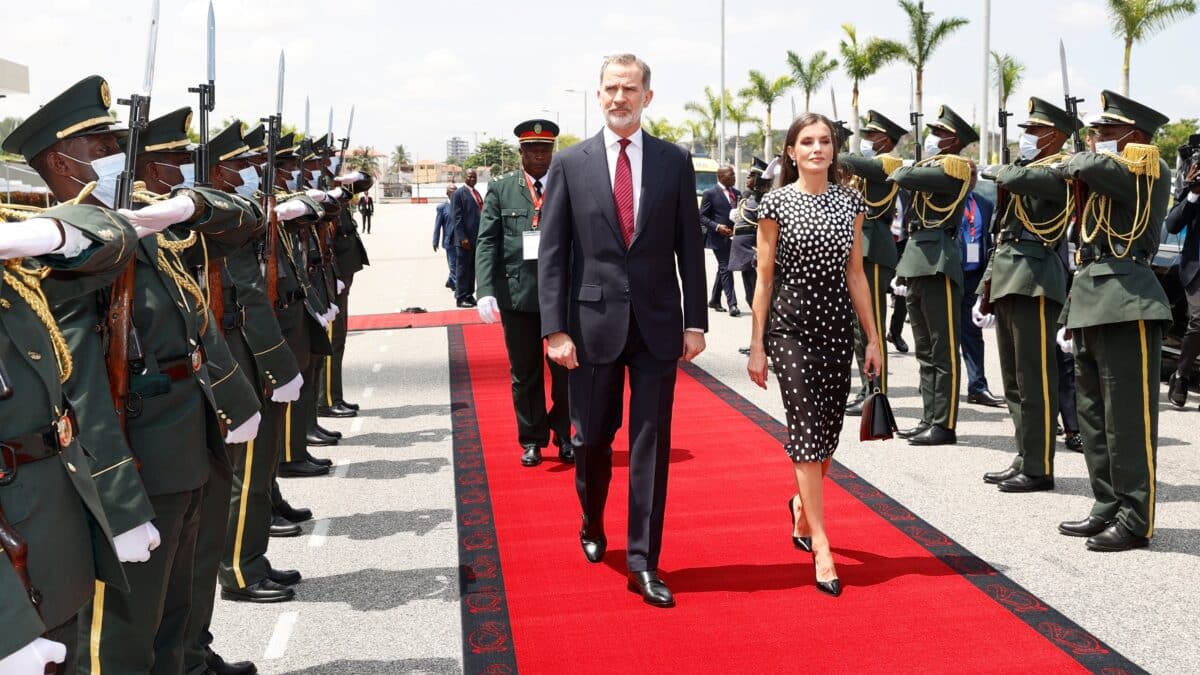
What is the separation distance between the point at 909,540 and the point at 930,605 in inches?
33.6

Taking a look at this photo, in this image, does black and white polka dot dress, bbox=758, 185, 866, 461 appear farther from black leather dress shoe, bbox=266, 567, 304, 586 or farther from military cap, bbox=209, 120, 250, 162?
military cap, bbox=209, 120, 250, 162

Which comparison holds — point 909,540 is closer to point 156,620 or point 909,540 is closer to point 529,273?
point 529,273

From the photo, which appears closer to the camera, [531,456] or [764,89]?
[531,456]

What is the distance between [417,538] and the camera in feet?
18.2

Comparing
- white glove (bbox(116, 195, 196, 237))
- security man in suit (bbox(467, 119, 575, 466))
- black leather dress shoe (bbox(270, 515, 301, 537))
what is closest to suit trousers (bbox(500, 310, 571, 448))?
security man in suit (bbox(467, 119, 575, 466))

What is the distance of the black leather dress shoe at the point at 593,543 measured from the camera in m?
5.08

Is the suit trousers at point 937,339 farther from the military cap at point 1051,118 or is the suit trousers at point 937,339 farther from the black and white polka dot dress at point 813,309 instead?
the black and white polka dot dress at point 813,309

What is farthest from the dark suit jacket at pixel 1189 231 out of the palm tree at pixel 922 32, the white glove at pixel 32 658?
the palm tree at pixel 922 32

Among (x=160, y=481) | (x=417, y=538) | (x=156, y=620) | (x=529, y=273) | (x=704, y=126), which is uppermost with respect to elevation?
(x=704, y=126)

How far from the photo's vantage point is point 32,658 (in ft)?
7.43

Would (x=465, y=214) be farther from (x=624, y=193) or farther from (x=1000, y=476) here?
(x=624, y=193)

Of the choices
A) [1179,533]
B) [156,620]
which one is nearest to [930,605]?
[1179,533]

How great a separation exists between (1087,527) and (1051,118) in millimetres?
2160

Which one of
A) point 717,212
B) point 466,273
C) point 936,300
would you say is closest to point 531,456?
point 936,300
